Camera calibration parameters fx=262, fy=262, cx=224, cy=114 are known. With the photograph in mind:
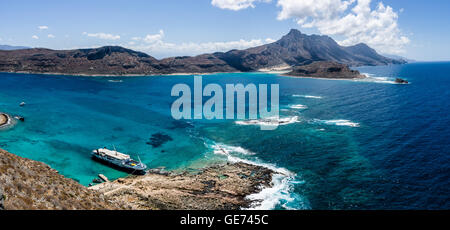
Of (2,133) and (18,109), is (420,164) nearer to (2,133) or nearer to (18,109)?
(2,133)

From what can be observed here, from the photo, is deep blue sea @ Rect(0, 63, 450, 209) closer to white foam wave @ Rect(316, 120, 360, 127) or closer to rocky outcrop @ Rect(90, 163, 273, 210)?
white foam wave @ Rect(316, 120, 360, 127)

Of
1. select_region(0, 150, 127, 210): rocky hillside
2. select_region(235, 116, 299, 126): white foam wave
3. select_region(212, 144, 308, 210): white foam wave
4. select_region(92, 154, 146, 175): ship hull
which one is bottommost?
select_region(212, 144, 308, 210): white foam wave

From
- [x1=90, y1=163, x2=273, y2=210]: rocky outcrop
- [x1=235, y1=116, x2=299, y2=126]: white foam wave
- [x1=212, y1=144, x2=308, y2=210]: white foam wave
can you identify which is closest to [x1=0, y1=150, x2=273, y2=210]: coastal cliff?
[x1=90, y1=163, x2=273, y2=210]: rocky outcrop

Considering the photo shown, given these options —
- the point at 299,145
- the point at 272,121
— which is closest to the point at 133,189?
the point at 299,145

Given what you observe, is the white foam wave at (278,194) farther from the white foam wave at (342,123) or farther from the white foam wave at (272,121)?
the white foam wave at (342,123)

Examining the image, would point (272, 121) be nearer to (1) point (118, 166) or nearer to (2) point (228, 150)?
(2) point (228, 150)

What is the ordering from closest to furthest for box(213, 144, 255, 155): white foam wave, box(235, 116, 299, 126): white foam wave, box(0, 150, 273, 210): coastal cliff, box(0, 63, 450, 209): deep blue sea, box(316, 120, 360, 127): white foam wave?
box(0, 150, 273, 210): coastal cliff < box(0, 63, 450, 209): deep blue sea < box(213, 144, 255, 155): white foam wave < box(316, 120, 360, 127): white foam wave < box(235, 116, 299, 126): white foam wave
